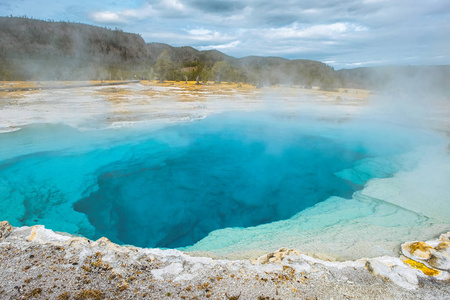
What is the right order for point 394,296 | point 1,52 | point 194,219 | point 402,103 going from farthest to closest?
point 1,52, point 402,103, point 194,219, point 394,296

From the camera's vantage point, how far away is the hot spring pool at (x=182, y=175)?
444cm

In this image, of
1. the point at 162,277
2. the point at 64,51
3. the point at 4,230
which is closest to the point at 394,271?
the point at 162,277

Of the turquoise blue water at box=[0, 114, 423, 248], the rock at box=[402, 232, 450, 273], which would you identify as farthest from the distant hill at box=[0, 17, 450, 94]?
the rock at box=[402, 232, 450, 273]

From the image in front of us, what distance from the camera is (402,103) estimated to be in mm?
13750

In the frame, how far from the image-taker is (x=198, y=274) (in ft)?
7.89

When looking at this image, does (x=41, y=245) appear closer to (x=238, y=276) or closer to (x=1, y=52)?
(x=238, y=276)

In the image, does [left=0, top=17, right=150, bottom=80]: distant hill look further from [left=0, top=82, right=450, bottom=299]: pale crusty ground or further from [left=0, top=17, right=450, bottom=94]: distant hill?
[left=0, top=82, right=450, bottom=299]: pale crusty ground

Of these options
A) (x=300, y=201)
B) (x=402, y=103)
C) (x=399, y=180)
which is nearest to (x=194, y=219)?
(x=300, y=201)

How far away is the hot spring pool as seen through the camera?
444 centimetres

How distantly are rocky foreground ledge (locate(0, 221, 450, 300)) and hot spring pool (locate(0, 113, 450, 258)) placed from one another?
1062 mm

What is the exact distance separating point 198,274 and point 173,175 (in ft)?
13.0

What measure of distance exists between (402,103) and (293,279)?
14.4m

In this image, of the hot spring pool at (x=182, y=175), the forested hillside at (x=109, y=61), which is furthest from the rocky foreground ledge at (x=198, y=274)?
the forested hillside at (x=109, y=61)

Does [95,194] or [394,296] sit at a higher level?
[394,296]
